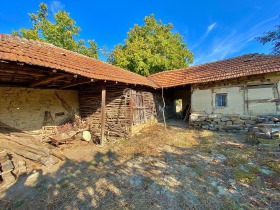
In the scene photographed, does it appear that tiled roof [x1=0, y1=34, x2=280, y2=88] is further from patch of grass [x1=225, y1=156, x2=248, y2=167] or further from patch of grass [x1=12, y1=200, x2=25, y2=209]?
patch of grass [x1=225, y1=156, x2=248, y2=167]

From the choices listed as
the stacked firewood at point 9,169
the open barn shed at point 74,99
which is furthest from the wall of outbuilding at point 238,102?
the stacked firewood at point 9,169

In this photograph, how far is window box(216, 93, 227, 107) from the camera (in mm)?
8664

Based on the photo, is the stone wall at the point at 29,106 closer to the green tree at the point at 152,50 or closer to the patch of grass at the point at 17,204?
the patch of grass at the point at 17,204

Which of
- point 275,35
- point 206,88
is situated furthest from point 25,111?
point 275,35

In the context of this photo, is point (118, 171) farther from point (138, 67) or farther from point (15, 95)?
point (138, 67)

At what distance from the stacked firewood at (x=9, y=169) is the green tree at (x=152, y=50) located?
46.2 feet

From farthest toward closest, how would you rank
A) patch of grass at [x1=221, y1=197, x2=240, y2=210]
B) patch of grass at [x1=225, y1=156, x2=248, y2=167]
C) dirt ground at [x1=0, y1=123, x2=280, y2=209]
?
1. patch of grass at [x1=225, y1=156, x2=248, y2=167]
2. dirt ground at [x1=0, y1=123, x2=280, y2=209]
3. patch of grass at [x1=221, y1=197, x2=240, y2=210]

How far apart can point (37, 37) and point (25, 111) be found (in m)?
14.3

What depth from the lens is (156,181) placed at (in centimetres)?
371

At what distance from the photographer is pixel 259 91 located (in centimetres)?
765

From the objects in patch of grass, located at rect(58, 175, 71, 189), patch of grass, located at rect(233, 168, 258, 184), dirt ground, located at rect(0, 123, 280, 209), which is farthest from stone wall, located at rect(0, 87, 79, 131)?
patch of grass, located at rect(233, 168, 258, 184)

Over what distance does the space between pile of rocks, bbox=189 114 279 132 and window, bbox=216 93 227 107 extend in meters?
0.69

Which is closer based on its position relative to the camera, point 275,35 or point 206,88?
point 206,88

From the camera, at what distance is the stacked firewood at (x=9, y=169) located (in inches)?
149
